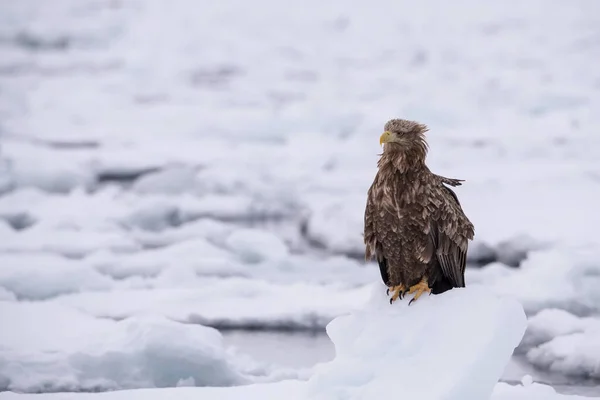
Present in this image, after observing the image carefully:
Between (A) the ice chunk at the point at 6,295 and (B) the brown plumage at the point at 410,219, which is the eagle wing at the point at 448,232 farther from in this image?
(A) the ice chunk at the point at 6,295

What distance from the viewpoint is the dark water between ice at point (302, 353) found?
4910mm

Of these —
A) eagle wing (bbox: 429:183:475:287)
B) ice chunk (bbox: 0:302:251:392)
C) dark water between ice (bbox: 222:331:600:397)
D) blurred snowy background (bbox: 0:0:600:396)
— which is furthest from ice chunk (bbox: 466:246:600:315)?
eagle wing (bbox: 429:183:475:287)

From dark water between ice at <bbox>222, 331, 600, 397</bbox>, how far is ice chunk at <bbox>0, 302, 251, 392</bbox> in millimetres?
378

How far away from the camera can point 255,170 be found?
10.2 metres

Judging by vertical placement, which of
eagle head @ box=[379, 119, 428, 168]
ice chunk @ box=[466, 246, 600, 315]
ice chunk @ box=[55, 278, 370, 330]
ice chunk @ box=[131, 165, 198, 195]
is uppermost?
ice chunk @ box=[131, 165, 198, 195]

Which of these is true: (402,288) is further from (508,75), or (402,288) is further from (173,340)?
(508,75)

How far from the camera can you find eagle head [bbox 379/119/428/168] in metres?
3.43

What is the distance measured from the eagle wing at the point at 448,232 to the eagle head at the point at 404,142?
0.70 ft

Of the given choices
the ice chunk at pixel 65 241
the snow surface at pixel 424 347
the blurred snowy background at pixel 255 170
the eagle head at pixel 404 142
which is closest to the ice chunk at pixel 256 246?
the blurred snowy background at pixel 255 170

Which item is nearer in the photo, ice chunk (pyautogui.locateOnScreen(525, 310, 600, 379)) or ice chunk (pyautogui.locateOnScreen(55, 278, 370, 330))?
ice chunk (pyautogui.locateOnScreen(525, 310, 600, 379))

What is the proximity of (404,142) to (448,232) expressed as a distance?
0.48m

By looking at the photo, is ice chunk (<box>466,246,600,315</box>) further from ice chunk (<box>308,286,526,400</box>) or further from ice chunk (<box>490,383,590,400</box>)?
ice chunk (<box>308,286,526,400</box>)

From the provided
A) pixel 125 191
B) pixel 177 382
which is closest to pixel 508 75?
pixel 125 191

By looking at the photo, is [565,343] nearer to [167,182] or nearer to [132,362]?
[132,362]
